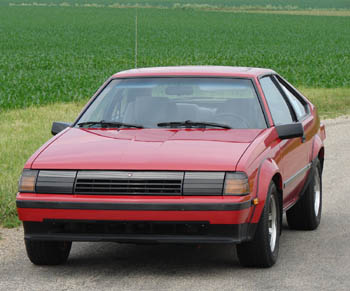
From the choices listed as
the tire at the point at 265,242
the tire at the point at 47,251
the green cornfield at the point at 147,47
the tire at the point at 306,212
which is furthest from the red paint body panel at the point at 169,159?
the green cornfield at the point at 147,47

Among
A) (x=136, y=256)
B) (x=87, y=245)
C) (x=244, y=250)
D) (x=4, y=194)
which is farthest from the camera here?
(x=4, y=194)

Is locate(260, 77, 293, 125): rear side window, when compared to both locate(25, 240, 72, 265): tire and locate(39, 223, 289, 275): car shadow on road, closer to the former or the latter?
locate(39, 223, 289, 275): car shadow on road

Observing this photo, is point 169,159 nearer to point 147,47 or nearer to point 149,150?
point 149,150

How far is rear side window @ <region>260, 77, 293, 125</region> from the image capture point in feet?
24.5

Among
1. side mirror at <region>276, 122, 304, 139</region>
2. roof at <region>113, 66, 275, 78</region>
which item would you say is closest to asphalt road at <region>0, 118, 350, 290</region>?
side mirror at <region>276, 122, 304, 139</region>

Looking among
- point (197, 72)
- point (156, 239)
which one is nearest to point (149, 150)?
point (156, 239)

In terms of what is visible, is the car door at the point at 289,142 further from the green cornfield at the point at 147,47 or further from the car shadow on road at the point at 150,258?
the green cornfield at the point at 147,47

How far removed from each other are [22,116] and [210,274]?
12.0 m

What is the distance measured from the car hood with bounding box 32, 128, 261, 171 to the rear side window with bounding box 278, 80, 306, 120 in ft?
4.20

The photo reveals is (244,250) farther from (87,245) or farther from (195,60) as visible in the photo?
(195,60)

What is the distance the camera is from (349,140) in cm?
1483

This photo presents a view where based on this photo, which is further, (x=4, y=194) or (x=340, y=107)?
(x=340, y=107)

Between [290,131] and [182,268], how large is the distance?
1327 mm

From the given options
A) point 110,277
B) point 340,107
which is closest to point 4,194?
point 110,277
